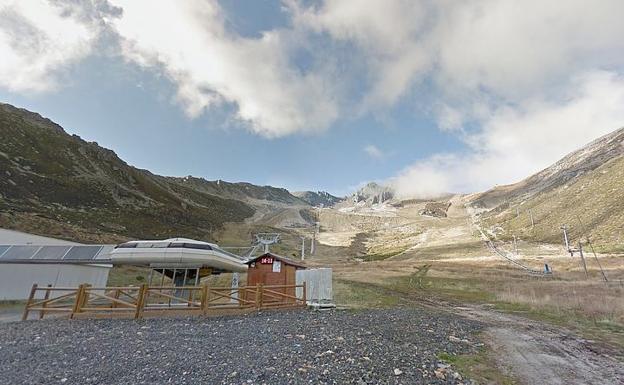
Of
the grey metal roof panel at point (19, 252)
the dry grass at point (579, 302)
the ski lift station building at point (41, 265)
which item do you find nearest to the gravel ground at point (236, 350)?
the dry grass at point (579, 302)

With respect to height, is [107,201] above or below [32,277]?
above

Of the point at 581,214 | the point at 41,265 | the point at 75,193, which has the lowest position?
the point at 41,265

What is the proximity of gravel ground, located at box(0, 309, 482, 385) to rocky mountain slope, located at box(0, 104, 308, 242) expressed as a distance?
5816 centimetres

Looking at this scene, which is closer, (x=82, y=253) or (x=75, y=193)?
(x=82, y=253)

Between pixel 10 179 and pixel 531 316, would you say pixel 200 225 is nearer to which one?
pixel 10 179

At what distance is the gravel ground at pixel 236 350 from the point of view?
31.3 feet

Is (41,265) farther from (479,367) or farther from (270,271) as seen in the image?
(479,367)

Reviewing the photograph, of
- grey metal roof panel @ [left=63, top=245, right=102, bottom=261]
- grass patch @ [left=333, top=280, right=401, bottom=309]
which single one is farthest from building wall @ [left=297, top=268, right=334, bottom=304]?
grey metal roof panel @ [left=63, top=245, right=102, bottom=261]

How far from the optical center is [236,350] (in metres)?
12.3

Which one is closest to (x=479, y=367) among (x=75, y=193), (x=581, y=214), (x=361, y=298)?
(x=361, y=298)

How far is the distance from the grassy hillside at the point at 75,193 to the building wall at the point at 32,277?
3247cm

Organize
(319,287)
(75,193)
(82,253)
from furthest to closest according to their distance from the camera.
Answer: (75,193) → (82,253) → (319,287)

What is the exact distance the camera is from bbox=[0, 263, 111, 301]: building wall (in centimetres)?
3259

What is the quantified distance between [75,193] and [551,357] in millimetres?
130984
